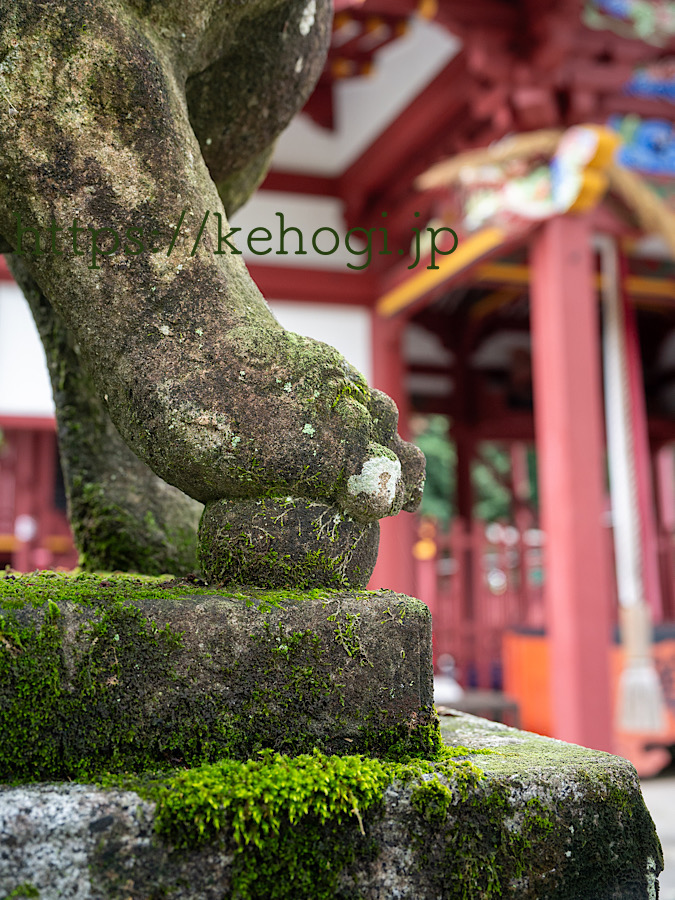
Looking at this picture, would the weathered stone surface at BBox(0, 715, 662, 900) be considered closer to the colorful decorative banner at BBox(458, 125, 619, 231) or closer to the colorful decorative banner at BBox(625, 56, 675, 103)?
the colorful decorative banner at BBox(458, 125, 619, 231)

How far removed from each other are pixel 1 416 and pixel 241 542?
3669 mm

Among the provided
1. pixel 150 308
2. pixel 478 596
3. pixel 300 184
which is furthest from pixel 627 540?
pixel 150 308

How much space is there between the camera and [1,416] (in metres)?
4.09

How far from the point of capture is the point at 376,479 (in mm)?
807

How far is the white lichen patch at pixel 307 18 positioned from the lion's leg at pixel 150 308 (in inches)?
12.8

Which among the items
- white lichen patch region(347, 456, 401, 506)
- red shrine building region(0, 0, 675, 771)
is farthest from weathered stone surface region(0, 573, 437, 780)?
red shrine building region(0, 0, 675, 771)

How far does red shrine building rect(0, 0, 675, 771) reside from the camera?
11.4 feet

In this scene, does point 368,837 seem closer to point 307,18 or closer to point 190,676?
point 190,676

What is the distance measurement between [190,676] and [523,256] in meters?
4.41

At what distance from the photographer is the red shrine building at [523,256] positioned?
346 cm

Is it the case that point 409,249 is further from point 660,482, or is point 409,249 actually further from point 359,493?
point 660,482

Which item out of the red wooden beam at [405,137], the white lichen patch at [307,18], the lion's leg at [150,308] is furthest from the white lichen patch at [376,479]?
the red wooden beam at [405,137]

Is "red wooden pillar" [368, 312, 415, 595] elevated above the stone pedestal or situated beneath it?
elevated above

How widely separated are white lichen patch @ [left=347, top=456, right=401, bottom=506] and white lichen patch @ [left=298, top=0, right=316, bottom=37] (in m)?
0.65
